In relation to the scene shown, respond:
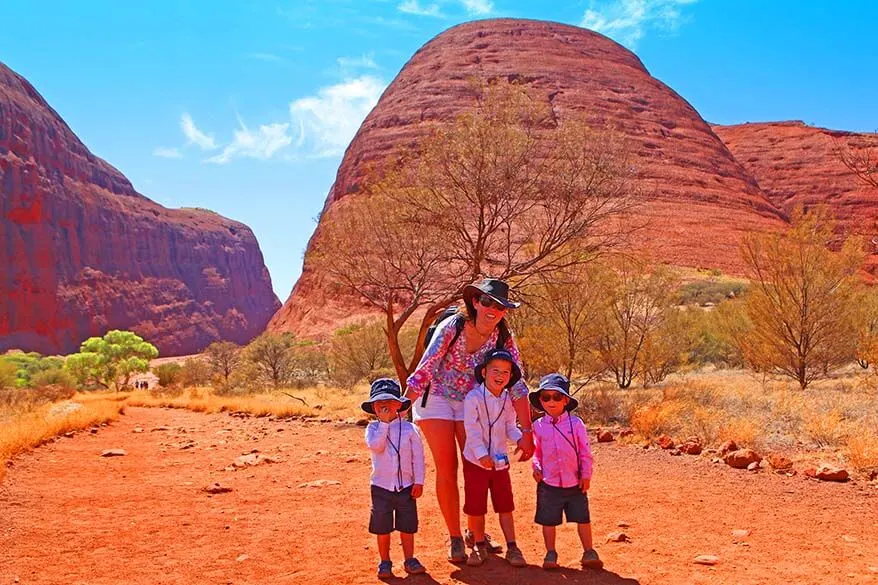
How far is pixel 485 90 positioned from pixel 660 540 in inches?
407

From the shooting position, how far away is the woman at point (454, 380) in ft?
14.1

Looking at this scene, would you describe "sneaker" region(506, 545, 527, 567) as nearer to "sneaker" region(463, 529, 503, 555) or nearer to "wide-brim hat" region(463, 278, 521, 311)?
"sneaker" region(463, 529, 503, 555)

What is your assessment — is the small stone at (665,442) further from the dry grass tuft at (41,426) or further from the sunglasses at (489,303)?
the dry grass tuft at (41,426)

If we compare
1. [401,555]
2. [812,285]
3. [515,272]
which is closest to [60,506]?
[401,555]

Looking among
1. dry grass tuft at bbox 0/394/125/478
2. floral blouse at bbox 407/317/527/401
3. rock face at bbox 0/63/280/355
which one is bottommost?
dry grass tuft at bbox 0/394/125/478

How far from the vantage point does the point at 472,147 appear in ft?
42.0

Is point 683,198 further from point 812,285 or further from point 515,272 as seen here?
Result: point 515,272

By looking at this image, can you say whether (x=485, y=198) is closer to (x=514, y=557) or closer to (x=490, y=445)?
(x=490, y=445)

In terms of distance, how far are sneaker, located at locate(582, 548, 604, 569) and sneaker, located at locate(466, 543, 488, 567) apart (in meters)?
0.60

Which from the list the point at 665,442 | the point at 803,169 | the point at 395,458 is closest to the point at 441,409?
the point at 395,458

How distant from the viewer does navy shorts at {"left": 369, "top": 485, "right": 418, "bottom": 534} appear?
4.10 m

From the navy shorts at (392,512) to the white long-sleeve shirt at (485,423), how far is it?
449 millimetres

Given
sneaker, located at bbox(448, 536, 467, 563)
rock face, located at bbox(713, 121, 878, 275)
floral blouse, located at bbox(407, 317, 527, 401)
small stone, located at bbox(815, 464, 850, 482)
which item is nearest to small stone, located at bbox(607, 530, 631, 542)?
sneaker, located at bbox(448, 536, 467, 563)

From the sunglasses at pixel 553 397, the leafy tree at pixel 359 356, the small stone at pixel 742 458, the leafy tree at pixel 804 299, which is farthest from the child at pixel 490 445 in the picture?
the leafy tree at pixel 359 356
